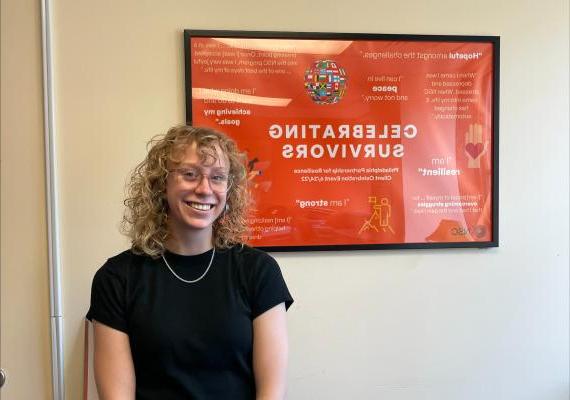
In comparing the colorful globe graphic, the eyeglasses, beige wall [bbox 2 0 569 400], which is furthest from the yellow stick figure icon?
the eyeglasses

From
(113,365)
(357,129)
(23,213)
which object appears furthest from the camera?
(357,129)

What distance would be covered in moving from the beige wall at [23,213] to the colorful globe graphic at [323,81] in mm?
940

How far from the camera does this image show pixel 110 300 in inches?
41.8

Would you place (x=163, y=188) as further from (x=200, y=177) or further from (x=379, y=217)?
(x=379, y=217)

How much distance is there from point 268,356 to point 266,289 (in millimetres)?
157

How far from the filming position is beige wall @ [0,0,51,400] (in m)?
1.59

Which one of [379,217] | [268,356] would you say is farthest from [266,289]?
[379,217]

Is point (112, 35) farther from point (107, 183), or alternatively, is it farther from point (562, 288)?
point (562, 288)

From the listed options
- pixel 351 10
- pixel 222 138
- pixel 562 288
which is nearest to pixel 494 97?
pixel 351 10

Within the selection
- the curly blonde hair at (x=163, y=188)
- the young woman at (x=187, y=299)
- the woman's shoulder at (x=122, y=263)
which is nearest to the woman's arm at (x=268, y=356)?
the young woman at (x=187, y=299)

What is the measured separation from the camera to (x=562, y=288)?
184cm

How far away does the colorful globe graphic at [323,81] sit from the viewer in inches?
66.4

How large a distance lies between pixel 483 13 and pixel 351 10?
0.51 meters

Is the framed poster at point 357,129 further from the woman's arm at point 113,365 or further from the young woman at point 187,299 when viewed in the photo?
the woman's arm at point 113,365
